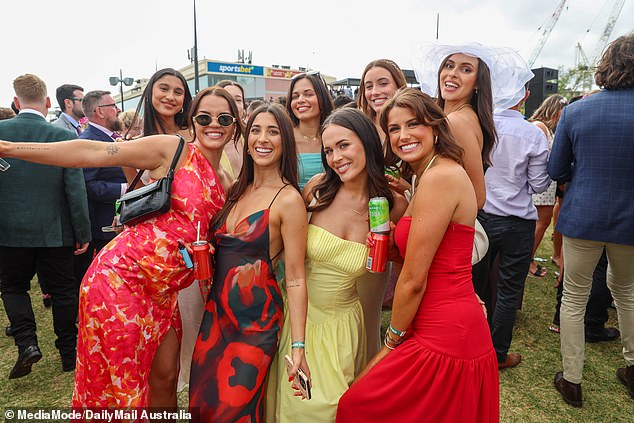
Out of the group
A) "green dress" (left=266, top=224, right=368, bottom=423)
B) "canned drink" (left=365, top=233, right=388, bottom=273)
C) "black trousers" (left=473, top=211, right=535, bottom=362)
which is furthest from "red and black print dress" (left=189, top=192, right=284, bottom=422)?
"black trousers" (left=473, top=211, right=535, bottom=362)

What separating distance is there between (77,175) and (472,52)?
11.1 ft

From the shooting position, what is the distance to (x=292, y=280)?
2133 millimetres

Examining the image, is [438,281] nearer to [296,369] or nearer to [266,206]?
[296,369]

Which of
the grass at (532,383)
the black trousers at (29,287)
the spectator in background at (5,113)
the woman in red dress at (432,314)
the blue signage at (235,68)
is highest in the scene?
the blue signage at (235,68)

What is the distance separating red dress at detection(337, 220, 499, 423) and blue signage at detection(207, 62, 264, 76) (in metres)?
51.7

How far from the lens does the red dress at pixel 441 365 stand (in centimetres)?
185

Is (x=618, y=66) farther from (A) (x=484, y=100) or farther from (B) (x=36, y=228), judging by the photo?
(B) (x=36, y=228)

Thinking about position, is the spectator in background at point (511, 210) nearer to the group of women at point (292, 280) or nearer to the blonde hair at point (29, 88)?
the group of women at point (292, 280)

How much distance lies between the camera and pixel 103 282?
209cm

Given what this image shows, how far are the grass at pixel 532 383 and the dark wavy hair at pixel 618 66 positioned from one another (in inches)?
92.6

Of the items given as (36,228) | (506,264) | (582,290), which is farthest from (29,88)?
(582,290)

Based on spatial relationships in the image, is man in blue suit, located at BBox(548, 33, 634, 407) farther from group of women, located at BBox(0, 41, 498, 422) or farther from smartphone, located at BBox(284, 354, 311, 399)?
smartphone, located at BBox(284, 354, 311, 399)

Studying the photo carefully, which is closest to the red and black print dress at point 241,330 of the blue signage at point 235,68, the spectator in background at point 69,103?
the spectator in background at point 69,103

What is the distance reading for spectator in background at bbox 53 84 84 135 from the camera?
5641 millimetres
